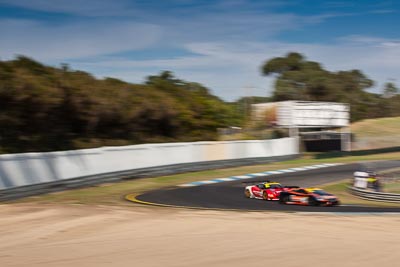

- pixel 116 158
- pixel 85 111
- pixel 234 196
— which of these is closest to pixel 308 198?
pixel 234 196

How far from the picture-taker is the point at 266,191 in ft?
68.0

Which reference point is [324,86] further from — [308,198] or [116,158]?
[308,198]

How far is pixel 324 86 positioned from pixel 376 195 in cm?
6329

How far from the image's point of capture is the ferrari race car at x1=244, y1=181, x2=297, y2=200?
A: 66.5 ft

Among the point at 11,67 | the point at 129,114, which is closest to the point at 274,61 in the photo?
the point at 129,114

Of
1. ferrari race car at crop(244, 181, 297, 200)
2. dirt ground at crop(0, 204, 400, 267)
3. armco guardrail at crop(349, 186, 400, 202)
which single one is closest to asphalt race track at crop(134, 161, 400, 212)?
ferrari race car at crop(244, 181, 297, 200)

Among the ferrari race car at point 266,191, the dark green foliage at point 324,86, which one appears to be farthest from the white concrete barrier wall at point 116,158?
the dark green foliage at point 324,86

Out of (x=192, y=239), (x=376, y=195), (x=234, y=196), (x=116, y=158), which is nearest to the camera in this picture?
(x=192, y=239)

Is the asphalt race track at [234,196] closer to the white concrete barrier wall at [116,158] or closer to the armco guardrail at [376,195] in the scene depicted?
the armco guardrail at [376,195]

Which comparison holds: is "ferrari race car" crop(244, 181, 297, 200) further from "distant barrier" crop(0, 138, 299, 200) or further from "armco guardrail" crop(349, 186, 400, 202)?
"distant barrier" crop(0, 138, 299, 200)

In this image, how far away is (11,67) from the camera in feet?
109

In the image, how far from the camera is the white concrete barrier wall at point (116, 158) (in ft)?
65.4

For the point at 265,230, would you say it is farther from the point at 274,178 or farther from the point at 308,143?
the point at 308,143

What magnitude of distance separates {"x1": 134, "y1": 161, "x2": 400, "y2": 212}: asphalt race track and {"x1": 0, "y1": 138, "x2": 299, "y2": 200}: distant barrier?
349 centimetres
